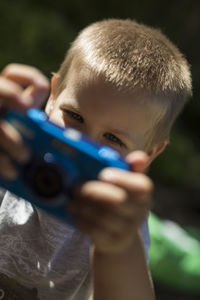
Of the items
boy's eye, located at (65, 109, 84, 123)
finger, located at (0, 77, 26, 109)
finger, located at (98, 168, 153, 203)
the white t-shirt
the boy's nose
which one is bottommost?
the white t-shirt

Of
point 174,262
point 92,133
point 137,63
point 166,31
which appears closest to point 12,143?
point 92,133

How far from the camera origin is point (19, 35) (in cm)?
449

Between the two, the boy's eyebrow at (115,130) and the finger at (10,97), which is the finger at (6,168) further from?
the boy's eyebrow at (115,130)

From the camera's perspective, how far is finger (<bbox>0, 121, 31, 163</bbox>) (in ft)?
2.36

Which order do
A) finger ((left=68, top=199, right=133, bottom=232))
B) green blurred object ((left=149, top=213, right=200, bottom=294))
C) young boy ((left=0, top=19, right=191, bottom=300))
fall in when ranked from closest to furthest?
finger ((left=68, top=199, right=133, bottom=232))
young boy ((left=0, top=19, right=191, bottom=300))
green blurred object ((left=149, top=213, right=200, bottom=294))

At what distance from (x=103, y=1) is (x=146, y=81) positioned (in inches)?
185

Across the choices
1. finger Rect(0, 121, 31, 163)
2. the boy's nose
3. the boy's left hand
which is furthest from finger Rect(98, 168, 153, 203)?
the boy's nose

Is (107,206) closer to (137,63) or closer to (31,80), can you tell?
(31,80)

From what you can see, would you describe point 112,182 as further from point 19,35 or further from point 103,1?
point 103,1

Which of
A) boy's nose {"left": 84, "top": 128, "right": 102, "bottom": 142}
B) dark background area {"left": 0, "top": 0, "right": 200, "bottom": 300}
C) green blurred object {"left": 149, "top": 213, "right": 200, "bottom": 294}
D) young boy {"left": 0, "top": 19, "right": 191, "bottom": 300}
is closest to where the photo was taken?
young boy {"left": 0, "top": 19, "right": 191, "bottom": 300}

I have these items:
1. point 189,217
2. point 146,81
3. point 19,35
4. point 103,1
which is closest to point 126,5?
point 103,1

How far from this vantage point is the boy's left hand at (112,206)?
27.9 inches

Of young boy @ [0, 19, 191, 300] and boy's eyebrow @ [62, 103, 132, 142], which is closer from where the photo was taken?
young boy @ [0, 19, 191, 300]

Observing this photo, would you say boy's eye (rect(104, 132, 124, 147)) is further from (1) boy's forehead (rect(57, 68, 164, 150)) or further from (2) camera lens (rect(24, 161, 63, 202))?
(2) camera lens (rect(24, 161, 63, 202))
